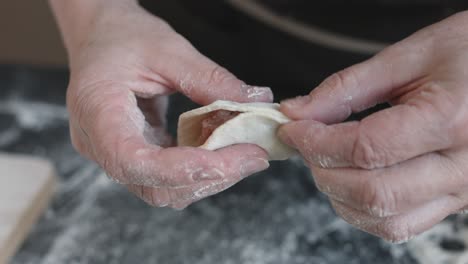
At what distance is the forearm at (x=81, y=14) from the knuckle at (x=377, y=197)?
43cm

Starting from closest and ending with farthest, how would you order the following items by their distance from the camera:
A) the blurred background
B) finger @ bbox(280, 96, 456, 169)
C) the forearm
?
finger @ bbox(280, 96, 456, 169) → the forearm → the blurred background

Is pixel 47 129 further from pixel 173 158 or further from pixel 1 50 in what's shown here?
pixel 173 158

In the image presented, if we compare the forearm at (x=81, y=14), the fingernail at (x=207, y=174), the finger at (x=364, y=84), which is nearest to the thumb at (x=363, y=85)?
the finger at (x=364, y=84)

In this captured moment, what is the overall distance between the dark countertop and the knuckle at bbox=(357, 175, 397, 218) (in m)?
0.35

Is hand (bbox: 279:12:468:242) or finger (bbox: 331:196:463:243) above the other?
hand (bbox: 279:12:468:242)

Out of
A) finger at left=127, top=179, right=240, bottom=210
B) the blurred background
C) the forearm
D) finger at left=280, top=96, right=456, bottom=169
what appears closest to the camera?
finger at left=280, top=96, right=456, bottom=169

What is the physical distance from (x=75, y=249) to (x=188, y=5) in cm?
48

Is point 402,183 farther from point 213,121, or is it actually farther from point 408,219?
point 213,121

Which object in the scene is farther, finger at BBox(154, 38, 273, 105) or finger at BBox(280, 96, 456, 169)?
finger at BBox(154, 38, 273, 105)

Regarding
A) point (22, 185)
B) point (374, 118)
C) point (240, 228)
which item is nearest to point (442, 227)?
point (240, 228)

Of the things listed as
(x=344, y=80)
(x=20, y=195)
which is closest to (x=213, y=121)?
(x=344, y=80)

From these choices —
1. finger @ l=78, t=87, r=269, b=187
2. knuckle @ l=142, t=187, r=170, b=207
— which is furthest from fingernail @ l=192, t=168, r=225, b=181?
knuckle @ l=142, t=187, r=170, b=207

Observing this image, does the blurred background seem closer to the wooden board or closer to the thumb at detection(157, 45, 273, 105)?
the wooden board

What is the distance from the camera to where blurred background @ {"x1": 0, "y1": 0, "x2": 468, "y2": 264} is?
0.92 meters
